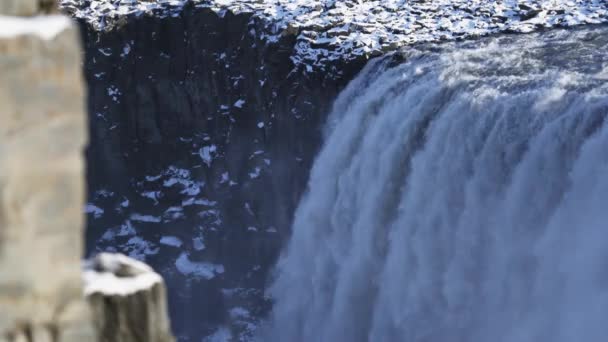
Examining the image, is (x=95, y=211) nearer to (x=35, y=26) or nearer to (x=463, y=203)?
(x=463, y=203)

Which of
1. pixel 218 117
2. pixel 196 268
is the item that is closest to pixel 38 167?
pixel 218 117

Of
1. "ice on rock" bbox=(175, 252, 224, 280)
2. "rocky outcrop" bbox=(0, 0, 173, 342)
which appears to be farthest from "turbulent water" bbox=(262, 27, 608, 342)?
"rocky outcrop" bbox=(0, 0, 173, 342)

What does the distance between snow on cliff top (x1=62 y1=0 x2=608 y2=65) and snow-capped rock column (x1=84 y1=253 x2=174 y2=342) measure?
54.1ft

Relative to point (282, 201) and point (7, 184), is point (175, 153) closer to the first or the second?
point (282, 201)

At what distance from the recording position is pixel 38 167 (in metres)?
1.68

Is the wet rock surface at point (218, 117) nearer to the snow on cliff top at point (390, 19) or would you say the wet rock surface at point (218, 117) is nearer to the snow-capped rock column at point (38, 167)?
the snow on cliff top at point (390, 19)

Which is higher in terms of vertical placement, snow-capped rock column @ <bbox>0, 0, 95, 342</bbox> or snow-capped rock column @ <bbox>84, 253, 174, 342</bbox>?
snow-capped rock column @ <bbox>0, 0, 95, 342</bbox>

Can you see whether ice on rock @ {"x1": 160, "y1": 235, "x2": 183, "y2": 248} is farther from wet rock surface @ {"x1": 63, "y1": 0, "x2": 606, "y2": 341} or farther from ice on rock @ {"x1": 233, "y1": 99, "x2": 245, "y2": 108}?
ice on rock @ {"x1": 233, "y1": 99, "x2": 245, "y2": 108}

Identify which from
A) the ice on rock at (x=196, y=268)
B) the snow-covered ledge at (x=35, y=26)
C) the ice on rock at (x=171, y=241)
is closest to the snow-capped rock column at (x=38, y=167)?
the snow-covered ledge at (x=35, y=26)

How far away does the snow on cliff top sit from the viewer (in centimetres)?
1889

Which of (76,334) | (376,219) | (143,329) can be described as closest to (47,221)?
(76,334)

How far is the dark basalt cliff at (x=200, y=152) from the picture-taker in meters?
20.7

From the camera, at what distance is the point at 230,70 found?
72.6ft

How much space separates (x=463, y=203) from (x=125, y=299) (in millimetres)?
11286
